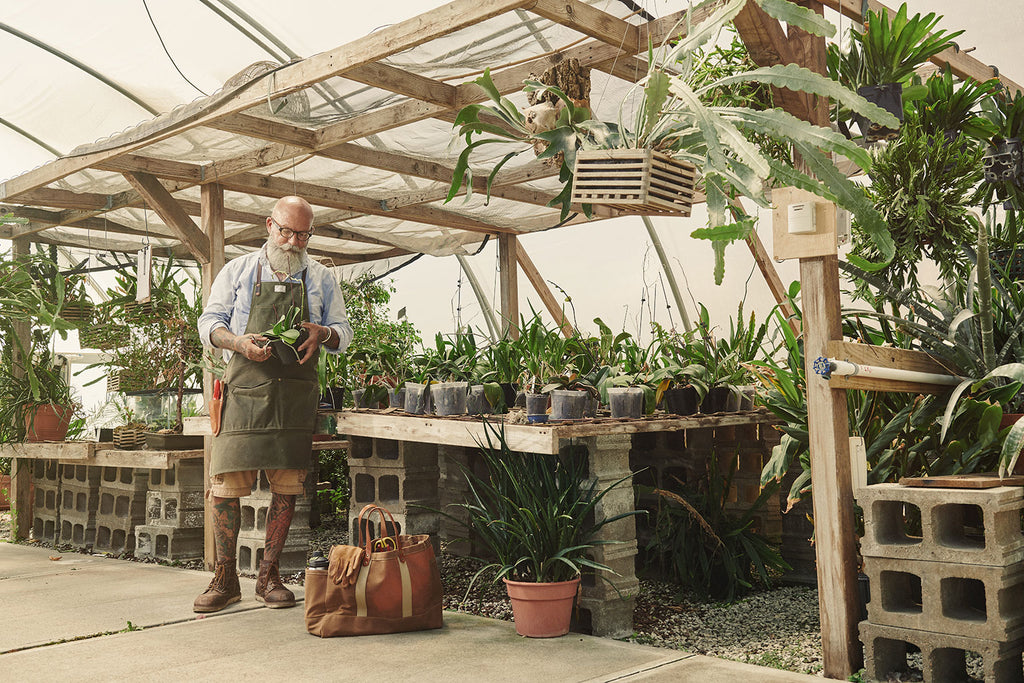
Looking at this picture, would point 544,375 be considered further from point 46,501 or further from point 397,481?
point 46,501

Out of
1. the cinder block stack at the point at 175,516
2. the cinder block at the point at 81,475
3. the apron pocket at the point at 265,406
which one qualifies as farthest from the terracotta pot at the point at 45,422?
the apron pocket at the point at 265,406

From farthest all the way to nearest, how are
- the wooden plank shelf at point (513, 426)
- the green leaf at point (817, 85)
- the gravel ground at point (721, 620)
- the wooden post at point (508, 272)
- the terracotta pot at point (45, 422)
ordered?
the wooden post at point (508, 272), the terracotta pot at point (45, 422), the wooden plank shelf at point (513, 426), the gravel ground at point (721, 620), the green leaf at point (817, 85)

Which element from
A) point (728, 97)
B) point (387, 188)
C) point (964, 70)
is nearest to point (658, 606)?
point (728, 97)

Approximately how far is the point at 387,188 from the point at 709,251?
2447mm

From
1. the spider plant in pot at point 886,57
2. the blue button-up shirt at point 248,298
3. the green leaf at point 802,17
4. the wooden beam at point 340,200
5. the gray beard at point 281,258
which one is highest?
the wooden beam at point 340,200

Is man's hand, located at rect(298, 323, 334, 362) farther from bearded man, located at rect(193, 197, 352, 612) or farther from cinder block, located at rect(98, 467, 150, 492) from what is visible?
cinder block, located at rect(98, 467, 150, 492)

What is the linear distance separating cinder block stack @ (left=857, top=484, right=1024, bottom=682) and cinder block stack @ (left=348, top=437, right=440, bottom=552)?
2.05 meters

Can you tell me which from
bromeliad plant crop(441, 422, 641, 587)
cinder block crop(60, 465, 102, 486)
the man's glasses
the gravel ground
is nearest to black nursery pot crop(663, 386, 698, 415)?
bromeliad plant crop(441, 422, 641, 587)

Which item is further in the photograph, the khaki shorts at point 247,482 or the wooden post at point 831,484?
the khaki shorts at point 247,482

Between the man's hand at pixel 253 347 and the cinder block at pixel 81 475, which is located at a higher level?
the man's hand at pixel 253 347

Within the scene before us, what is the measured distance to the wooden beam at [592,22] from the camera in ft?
9.96

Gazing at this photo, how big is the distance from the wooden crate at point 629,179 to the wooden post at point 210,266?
9.96 ft

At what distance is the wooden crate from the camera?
2463 millimetres

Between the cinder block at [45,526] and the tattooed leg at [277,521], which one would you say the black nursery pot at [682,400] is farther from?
the cinder block at [45,526]
